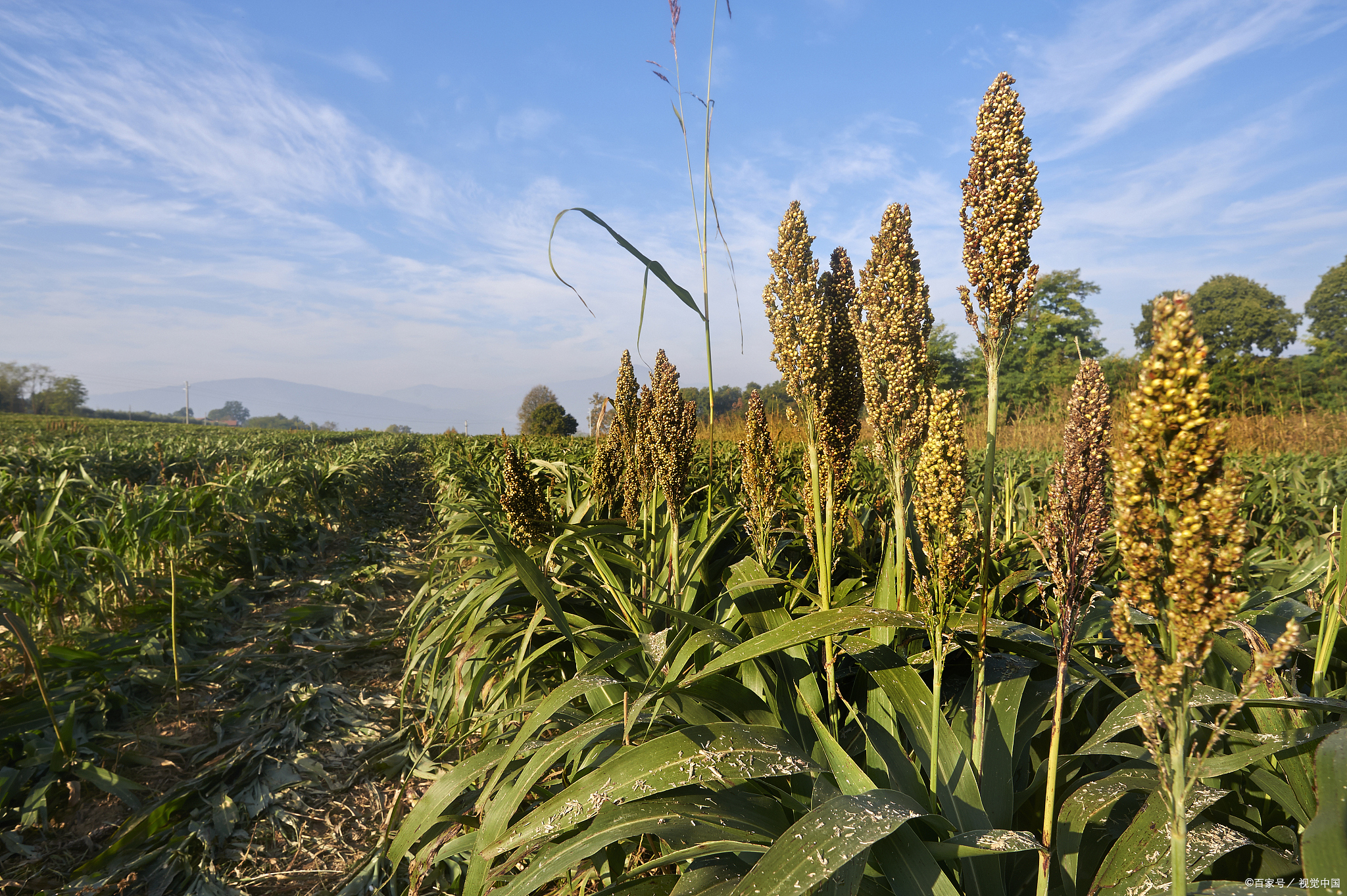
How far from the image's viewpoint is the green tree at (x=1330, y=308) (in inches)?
2136

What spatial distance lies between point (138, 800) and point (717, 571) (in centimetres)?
318

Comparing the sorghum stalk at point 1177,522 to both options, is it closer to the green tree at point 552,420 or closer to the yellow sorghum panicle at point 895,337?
the yellow sorghum panicle at point 895,337

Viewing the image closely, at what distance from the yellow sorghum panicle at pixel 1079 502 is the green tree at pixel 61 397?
11752 centimetres

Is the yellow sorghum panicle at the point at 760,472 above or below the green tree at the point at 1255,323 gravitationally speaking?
below

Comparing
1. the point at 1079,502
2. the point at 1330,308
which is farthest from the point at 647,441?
the point at 1330,308

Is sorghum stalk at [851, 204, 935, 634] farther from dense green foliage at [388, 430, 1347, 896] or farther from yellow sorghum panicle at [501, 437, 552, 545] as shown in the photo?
yellow sorghum panicle at [501, 437, 552, 545]

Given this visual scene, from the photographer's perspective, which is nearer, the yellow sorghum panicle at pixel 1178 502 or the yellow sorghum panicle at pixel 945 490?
the yellow sorghum panicle at pixel 1178 502

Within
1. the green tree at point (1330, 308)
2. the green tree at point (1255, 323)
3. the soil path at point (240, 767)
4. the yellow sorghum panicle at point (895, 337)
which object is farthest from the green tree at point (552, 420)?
the green tree at point (1330, 308)

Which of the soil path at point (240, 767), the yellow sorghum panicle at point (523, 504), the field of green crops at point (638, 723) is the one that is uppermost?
the yellow sorghum panicle at point (523, 504)

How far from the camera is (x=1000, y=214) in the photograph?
1577 millimetres

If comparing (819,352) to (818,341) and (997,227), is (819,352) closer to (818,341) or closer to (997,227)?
(818,341)

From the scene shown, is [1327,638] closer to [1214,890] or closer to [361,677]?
[1214,890]

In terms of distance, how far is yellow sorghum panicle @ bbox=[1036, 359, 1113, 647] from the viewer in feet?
3.78

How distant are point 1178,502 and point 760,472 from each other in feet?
5.12
